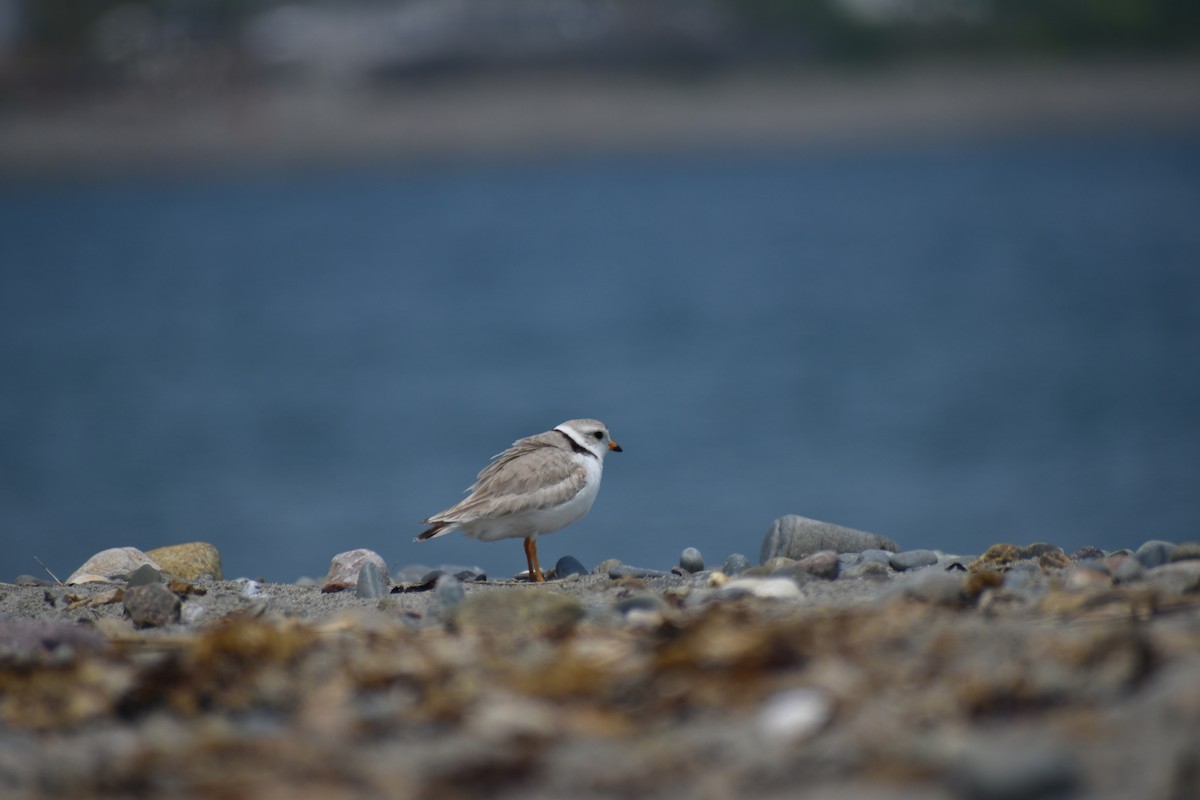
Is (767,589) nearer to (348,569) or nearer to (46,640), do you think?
(348,569)

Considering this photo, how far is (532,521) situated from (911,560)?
5.51 feet

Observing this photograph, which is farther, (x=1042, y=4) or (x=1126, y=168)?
(x=1042, y=4)

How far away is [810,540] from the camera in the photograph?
5805 mm

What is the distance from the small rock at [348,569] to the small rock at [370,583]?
0.38ft

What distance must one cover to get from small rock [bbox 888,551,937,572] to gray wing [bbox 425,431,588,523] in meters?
1.50

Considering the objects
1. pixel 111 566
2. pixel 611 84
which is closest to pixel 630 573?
pixel 111 566

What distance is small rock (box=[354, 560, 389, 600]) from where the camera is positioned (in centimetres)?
541

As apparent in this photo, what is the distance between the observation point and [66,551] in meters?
11.7

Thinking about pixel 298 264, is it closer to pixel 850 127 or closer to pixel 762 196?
pixel 762 196

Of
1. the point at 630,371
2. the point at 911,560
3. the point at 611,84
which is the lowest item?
the point at 911,560

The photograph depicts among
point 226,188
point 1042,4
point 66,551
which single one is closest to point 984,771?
point 66,551

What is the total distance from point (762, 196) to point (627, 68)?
52.6 feet

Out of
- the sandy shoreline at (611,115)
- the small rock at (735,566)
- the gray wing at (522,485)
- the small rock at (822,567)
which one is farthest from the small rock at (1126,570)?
the sandy shoreline at (611,115)

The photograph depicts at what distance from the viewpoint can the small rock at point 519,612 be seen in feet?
13.7
